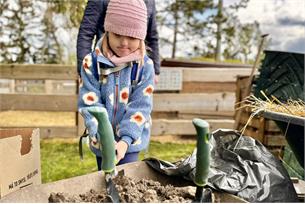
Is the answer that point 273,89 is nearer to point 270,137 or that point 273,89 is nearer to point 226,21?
point 270,137

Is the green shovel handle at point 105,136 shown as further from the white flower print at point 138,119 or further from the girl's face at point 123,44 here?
the girl's face at point 123,44

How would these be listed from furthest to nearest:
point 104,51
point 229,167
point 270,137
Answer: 1. point 270,137
2. point 104,51
3. point 229,167

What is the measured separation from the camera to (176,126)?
7.38m

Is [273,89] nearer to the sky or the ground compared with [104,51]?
nearer to the ground

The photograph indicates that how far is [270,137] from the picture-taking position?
5105 mm

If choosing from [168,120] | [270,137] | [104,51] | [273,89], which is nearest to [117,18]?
[104,51]

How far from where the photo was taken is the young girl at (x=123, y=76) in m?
2.08

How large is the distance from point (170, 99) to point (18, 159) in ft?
17.8

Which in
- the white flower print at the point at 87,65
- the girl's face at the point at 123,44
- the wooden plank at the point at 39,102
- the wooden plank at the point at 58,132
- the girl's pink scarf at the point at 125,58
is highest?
the girl's face at the point at 123,44

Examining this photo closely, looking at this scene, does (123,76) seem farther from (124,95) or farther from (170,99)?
(170,99)

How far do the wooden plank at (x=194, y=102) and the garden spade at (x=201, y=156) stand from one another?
604cm

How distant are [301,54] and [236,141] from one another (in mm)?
2057

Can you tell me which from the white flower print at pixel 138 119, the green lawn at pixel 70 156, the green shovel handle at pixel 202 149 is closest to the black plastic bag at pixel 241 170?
the green shovel handle at pixel 202 149

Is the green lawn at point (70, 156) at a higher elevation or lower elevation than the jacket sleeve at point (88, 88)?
lower
